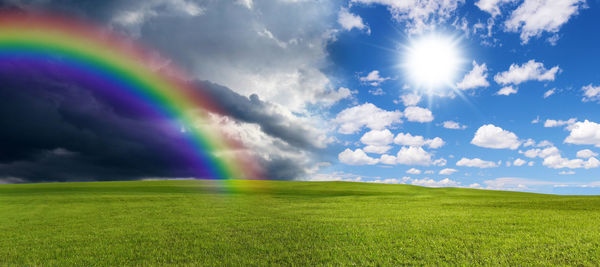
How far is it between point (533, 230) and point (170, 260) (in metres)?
14.0

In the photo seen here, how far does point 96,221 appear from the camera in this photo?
60.4ft

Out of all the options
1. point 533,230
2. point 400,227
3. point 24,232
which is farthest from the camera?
point 24,232

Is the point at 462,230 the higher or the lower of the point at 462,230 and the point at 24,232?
A: the higher

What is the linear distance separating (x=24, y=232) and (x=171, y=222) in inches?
266

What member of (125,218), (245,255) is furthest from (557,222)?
(125,218)

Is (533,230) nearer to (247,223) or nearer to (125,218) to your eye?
(247,223)

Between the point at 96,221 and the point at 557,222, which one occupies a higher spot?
the point at 557,222

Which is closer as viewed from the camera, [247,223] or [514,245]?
[514,245]

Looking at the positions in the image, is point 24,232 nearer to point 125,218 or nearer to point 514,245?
point 125,218

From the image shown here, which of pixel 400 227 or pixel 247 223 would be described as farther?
pixel 247 223

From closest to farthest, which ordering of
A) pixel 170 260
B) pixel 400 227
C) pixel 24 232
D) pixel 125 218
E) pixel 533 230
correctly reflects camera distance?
pixel 170 260 → pixel 533 230 → pixel 400 227 → pixel 24 232 → pixel 125 218

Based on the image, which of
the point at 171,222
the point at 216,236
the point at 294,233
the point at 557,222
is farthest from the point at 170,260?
the point at 557,222

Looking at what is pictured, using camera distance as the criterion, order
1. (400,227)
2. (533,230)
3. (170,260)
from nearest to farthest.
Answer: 1. (170,260)
2. (533,230)
3. (400,227)

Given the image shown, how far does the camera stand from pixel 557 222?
14.7 meters
